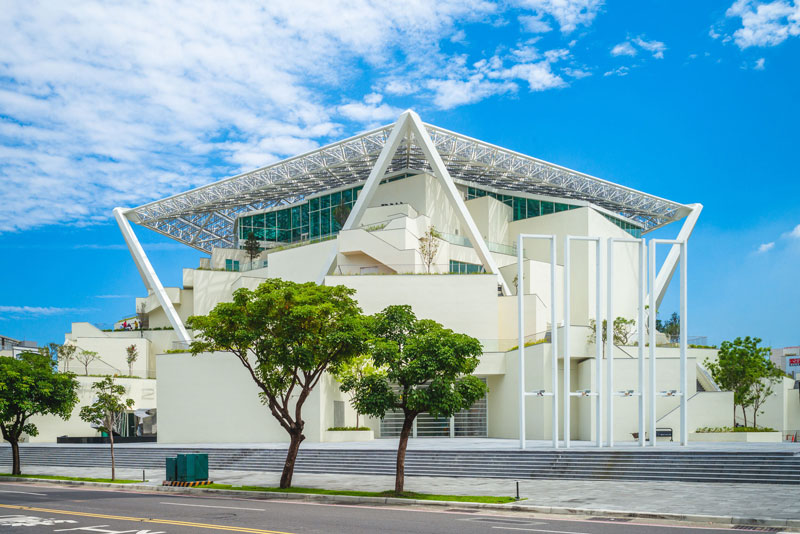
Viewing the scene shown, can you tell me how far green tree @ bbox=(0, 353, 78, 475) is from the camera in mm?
31422

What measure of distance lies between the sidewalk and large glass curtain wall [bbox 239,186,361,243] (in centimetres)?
3552

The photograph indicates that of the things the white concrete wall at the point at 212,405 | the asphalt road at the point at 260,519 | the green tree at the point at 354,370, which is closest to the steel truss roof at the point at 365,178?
the white concrete wall at the point at 212,405

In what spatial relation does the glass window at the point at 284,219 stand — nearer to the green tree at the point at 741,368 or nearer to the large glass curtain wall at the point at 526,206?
the large glass curtain wall at the point at 526,206

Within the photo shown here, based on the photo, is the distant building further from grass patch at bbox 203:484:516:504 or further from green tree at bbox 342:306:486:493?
grass patch at bbox 203:484:516:504

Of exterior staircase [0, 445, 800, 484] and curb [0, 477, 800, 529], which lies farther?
exterior staircase [0, 445, 800, 484]

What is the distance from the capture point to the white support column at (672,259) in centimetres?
5825

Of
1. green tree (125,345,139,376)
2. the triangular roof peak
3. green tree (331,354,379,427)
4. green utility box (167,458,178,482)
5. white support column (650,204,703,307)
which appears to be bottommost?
green utility box (167,458,178,482)

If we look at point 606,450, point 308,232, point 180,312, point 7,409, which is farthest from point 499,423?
point 180,312

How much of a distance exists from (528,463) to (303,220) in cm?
4325

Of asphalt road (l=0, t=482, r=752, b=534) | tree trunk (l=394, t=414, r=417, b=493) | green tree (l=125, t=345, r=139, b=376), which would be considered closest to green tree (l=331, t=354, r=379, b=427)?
tree trunk (l=394, t=414, r=417, b=493)

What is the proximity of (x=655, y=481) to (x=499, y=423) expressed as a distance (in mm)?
17927

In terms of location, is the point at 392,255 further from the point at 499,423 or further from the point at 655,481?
the point at 655,481

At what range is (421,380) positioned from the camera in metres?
21.4

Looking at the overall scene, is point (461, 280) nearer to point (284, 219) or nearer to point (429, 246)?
point (429, 246)
